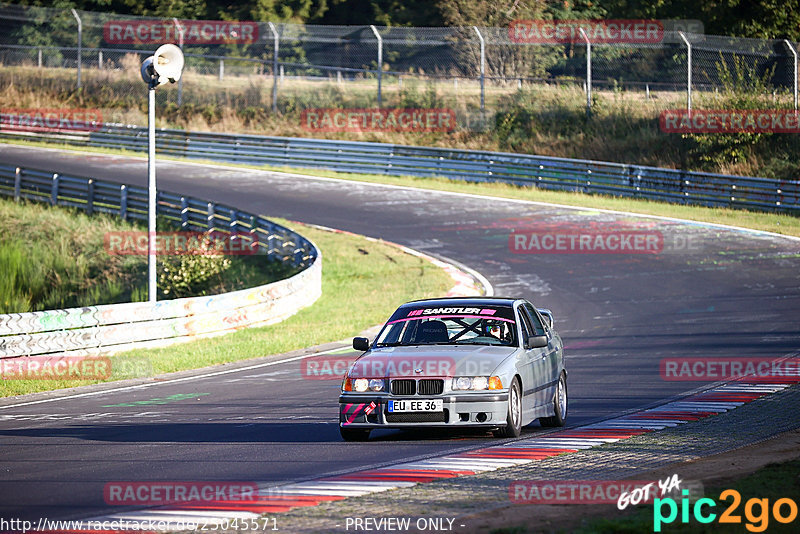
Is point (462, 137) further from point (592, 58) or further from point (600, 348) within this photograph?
point (600, 348)

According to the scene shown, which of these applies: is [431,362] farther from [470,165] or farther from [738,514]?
[470,165]

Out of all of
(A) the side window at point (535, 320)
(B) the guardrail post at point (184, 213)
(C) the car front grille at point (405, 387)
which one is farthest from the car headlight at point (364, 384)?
(B) the guardrail post at point (184, 213)

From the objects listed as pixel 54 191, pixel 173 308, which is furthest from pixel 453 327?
pixel 54 191

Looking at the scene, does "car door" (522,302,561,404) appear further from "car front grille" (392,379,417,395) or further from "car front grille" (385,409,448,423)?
"car front grille" (392,379,417,395)

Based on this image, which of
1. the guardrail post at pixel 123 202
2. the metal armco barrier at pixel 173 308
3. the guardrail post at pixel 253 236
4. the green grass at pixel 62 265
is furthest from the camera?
the guardrail post at pixel 123 202

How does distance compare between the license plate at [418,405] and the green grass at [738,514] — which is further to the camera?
the license plate at [418,405]

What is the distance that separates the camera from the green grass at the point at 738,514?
6547 mm

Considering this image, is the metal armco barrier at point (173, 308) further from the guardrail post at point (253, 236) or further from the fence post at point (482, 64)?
the fence post at point (482, 64)

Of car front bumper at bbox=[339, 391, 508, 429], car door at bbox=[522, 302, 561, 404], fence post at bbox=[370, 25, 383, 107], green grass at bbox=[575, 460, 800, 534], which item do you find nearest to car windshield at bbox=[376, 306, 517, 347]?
car door at bbox=[522, 302, 561, 404]

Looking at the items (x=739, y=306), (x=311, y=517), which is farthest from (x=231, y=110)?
(x=311, y=517)

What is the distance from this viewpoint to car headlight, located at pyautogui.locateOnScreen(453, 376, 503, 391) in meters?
10.2

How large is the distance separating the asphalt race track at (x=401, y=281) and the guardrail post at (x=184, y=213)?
3248mm

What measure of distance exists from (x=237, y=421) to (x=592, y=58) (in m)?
33.2

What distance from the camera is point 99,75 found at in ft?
176
